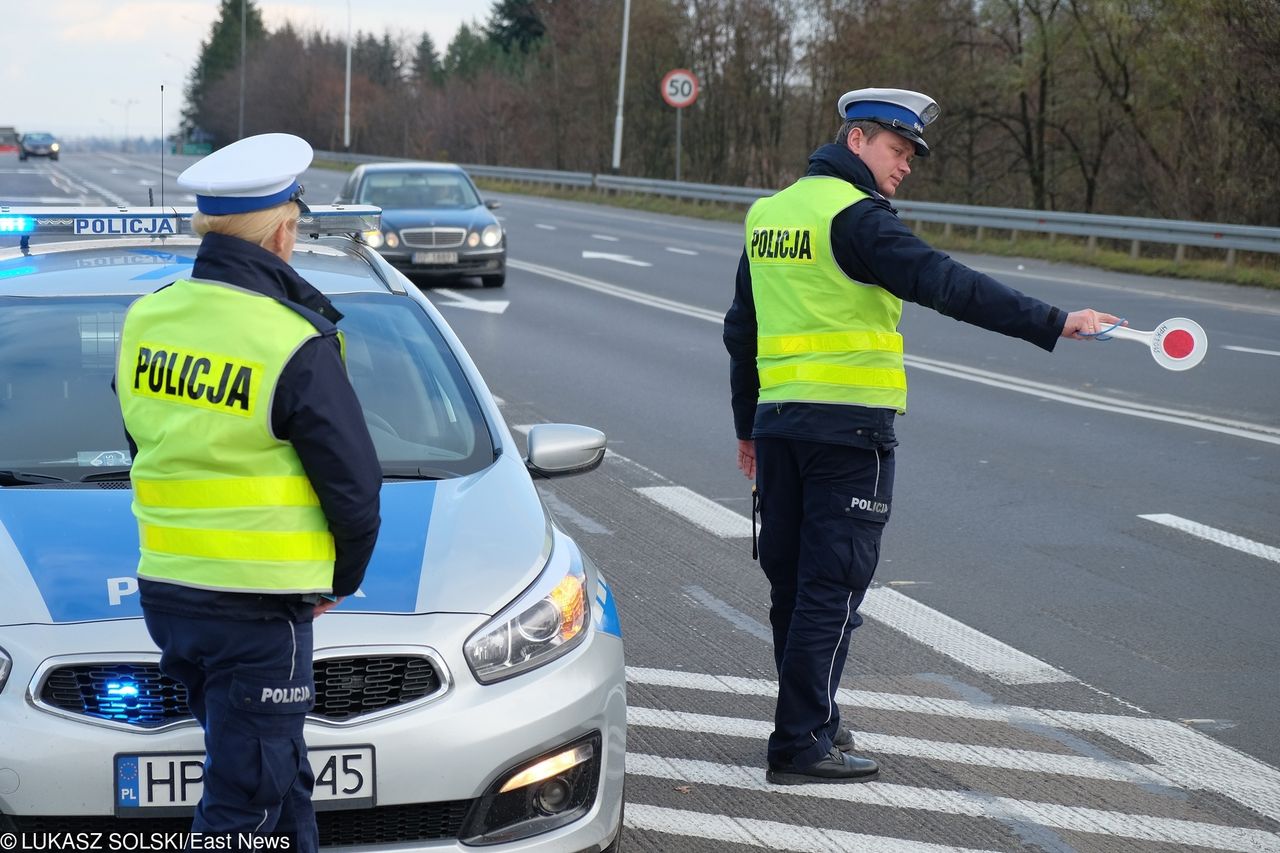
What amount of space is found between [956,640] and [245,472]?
3762 millimetres

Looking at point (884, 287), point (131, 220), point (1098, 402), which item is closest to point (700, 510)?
point (131, 220)

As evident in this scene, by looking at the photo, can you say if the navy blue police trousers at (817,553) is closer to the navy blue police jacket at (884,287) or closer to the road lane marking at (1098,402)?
the navy blue police jacket at (884,287)

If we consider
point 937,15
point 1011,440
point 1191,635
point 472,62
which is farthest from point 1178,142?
point 472,62

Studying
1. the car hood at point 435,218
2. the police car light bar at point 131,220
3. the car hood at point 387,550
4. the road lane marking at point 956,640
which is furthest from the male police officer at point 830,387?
the car hood at point 435,218

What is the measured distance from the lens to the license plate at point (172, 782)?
333 centimetres

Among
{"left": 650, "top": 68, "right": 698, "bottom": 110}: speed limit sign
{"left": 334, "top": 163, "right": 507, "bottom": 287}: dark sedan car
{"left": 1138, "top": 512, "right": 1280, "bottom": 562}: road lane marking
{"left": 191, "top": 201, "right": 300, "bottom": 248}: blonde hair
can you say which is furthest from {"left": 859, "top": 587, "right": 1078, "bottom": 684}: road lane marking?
{"left": 650, "top": 68, "right": 698, "bottom": 110}: speed limit sign

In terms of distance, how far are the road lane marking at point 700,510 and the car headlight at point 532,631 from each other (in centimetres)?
377

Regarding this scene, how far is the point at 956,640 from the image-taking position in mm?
6043

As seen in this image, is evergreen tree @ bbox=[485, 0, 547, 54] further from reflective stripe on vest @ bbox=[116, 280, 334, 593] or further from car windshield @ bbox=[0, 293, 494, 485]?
reflective stripe on vest @ bbox=[116, 280, 334, 593]

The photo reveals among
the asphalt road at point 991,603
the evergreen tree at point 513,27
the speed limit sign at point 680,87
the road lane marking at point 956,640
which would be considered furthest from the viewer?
the evergreen tree at point 513,27

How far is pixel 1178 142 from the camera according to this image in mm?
27891

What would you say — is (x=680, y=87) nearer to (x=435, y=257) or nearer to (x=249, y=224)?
(x=435, y=257)

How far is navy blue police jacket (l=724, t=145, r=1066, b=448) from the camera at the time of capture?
164 inches

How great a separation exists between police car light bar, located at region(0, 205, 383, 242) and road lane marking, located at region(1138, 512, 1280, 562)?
14.3ft
